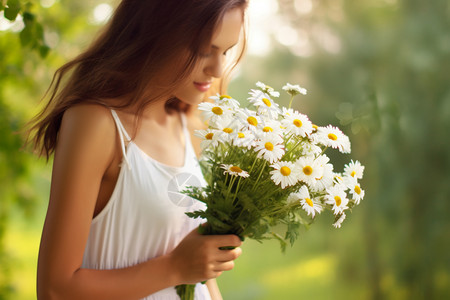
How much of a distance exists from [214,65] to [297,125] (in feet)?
0.89

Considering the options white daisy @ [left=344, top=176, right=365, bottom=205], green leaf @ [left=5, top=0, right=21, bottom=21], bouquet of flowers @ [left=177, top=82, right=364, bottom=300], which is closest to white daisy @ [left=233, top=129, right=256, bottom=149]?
bouquet of flowers @ [left=177, top=82, right=364, bottom=300]

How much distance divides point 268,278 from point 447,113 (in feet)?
5.31

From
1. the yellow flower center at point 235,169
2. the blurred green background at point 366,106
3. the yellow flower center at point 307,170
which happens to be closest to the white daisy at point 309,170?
the yellow flower center at point 307,170

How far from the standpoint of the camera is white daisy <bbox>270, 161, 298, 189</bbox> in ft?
2.37

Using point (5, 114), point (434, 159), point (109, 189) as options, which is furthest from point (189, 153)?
point (434, 159)

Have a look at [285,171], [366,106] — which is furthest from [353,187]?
[366,106]

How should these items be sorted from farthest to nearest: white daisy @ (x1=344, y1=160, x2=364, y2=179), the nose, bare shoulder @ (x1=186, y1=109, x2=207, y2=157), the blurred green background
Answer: the blurred green background, bare shoulder @ (x1=186, y1=109, x2=207, y2=157), the nose, white daisy @ (x1=344, y1=160, x2=364, y2=179)

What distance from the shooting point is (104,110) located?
2.86 ft

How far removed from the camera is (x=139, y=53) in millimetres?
933

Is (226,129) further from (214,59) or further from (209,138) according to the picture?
(214,59)

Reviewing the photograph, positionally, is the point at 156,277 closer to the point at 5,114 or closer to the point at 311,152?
the point at 311,152

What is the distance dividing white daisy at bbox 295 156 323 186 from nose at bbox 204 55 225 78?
0.31 metres

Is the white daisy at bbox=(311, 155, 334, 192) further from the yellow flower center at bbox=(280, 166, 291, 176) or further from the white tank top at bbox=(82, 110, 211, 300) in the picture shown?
the white tank top at bbox=(82, 110, 211, 300)

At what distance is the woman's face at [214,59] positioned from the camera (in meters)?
0.92
